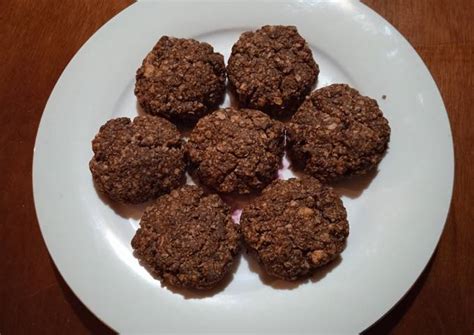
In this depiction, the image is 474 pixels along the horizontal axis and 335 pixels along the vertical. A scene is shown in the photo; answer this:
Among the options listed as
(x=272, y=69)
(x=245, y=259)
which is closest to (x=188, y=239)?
(x=245, y=259)

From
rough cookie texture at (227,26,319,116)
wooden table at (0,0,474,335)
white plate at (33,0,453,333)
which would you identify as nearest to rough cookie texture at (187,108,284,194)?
rough cookie texture at (227,26,319,116)

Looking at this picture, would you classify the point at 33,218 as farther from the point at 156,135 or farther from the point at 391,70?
the point at 391,70

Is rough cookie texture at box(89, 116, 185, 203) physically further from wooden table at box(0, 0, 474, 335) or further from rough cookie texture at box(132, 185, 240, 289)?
wooden table at box(0, 0, 474, 335)

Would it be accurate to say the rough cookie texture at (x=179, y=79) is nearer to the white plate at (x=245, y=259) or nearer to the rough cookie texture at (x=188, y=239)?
the white plate at (x=245, y=259)

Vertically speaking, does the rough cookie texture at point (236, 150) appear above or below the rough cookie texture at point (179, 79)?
below

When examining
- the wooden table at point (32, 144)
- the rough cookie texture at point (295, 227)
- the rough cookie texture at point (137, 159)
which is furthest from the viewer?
the wooden table at point (32, 144)

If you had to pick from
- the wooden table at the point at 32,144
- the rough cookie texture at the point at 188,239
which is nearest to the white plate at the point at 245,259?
the rough cookie texture at the point at 188,239
